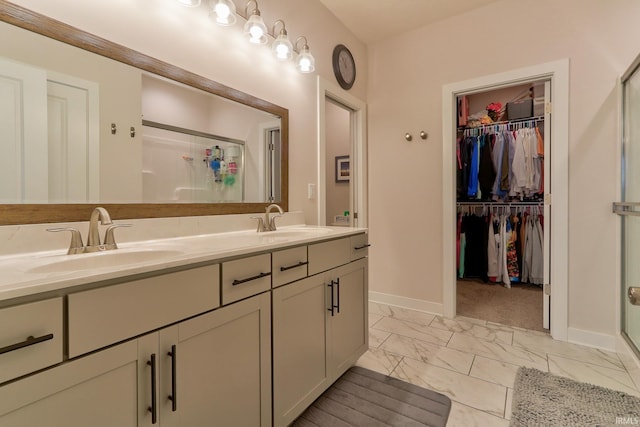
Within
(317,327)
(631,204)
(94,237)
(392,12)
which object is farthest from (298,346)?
(392,12)

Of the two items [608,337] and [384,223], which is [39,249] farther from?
[608,337]

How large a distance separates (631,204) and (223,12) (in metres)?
2.63

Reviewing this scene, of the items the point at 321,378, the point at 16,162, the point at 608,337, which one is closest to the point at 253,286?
the point at 321,378

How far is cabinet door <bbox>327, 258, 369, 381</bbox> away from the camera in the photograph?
1579mm

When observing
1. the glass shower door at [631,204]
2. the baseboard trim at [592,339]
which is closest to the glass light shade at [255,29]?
the glass shower door at [631,204]

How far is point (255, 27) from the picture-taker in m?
1.72

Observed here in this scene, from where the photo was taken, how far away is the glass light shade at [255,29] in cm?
170

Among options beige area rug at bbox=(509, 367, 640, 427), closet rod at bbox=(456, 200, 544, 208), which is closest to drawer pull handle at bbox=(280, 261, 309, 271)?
beige area rug at bbox=(509, 367, 640, 427)

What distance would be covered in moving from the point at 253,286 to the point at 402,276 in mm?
2125

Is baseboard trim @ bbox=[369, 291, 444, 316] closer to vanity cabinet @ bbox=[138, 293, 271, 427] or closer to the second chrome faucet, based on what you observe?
vanity cabinet @ bbox=[138, 293, 271, 427]

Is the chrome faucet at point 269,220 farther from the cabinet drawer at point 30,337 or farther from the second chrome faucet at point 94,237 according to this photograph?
the cabinet drawer at point 30,337

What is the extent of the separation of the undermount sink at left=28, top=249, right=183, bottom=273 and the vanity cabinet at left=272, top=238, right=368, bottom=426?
49 cm

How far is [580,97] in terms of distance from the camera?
7.02 ft

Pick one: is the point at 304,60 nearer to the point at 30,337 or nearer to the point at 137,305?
the point at 137,305
